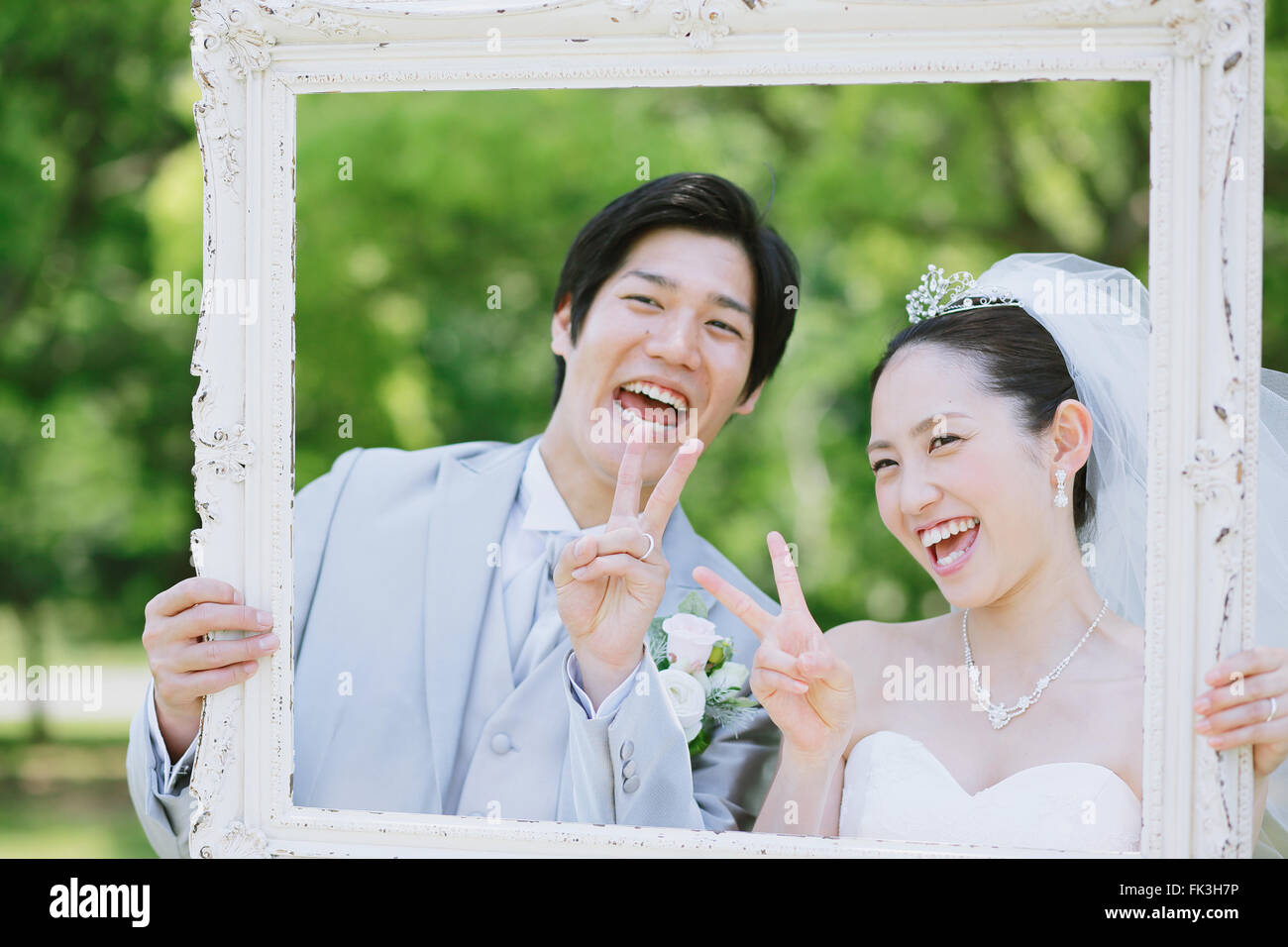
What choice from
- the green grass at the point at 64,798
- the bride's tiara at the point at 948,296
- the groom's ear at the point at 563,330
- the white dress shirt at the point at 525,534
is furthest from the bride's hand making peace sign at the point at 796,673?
the green grass at the point at 64,798

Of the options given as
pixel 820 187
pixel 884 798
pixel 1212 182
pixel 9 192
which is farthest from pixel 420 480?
pixel 9 192

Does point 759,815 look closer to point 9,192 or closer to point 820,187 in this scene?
point 820,187

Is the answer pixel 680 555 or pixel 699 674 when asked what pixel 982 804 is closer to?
A: pixel 699 674

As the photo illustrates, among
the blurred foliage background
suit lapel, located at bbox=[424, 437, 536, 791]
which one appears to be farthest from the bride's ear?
suit lapel, located at bbox=[424, 437, 536, 791]

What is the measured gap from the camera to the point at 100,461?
21.5 ft

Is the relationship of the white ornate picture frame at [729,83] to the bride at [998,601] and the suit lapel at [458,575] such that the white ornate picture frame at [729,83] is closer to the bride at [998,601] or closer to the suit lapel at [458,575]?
the bride at [998,601]

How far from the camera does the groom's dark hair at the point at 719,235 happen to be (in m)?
2.57

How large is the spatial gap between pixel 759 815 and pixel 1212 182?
1.58 metres

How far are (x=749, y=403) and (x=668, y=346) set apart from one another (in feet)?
0.87

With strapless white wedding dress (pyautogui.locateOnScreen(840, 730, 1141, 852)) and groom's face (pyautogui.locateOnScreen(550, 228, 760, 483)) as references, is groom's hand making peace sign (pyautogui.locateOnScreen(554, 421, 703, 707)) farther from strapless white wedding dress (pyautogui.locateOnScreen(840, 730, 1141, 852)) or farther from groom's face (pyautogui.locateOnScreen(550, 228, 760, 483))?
strapless white wedding dress (pyautogui.locateOnScreen(840, 730, 1141, 852))

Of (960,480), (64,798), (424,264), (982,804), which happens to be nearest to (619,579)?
(960,480)

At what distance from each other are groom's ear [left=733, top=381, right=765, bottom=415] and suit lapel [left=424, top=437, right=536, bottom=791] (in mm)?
567

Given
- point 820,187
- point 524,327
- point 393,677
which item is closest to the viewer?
point 393,677

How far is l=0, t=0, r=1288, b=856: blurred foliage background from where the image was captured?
2916 millimetres
